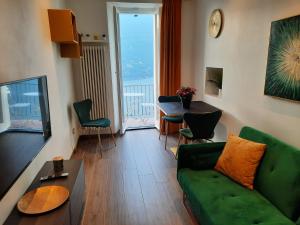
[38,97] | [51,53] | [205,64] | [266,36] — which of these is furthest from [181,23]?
[38,97]

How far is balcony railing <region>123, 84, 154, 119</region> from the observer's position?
19.4 feet

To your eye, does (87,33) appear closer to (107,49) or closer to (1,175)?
(107,49)

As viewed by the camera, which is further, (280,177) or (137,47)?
(137,47)

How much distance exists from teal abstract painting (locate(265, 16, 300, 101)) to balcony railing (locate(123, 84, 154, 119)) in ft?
12.7

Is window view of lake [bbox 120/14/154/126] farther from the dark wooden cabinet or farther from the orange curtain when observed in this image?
the dark wooden cabinet

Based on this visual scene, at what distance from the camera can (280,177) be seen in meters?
1.72

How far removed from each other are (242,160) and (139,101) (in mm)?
4296

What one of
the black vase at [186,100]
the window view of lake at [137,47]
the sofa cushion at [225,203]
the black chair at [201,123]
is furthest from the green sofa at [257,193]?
the window view of lake at [137,47]

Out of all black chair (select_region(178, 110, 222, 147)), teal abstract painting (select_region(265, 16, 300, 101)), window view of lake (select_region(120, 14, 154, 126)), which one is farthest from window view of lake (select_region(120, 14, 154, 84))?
teal abstract painting (select_region(265, 16, 300, 101))

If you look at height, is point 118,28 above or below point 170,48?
above

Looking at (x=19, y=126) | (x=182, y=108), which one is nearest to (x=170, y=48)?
(x=182, y=108)

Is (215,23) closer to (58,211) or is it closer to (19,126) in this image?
(19,126)

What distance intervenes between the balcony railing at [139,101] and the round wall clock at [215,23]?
2.60m

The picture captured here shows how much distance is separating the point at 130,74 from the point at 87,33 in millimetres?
1290
